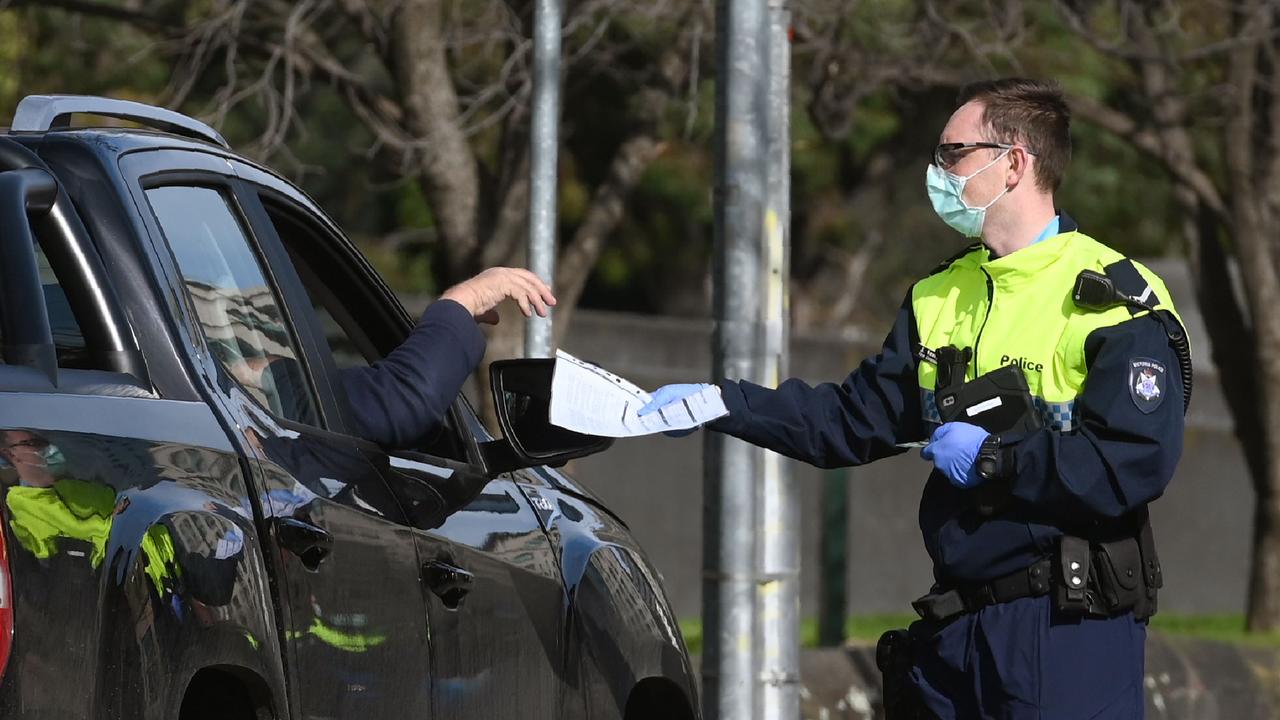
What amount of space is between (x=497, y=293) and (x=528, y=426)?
31 cm

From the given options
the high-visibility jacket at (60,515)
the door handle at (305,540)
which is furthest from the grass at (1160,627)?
the high-visibility jacket at (60,515)

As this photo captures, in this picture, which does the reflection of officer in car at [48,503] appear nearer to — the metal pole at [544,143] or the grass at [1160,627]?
the metal pole at [544,143]

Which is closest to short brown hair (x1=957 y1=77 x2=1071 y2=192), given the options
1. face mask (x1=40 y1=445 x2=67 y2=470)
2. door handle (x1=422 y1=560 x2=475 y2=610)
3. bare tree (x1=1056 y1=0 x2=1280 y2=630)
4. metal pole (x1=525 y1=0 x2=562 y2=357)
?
door handle (x1=422 y1=560 x2=475 y2=610)

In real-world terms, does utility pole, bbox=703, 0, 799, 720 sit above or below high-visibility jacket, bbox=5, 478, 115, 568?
above

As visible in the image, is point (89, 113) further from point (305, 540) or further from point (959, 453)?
point (959, 453)

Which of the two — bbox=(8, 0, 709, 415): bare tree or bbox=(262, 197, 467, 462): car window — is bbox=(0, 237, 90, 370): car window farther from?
bbox=(8, 0, 709, 415): bare tree

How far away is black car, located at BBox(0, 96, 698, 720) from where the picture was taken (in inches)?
105

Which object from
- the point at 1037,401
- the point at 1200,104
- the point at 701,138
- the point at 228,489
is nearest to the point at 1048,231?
the point at 1037,401

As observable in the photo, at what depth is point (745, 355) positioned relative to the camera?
6.19 meters

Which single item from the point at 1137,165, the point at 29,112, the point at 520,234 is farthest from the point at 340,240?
the point at 1137,165

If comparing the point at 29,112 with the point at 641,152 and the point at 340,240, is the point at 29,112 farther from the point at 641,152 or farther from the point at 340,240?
the point at 641,152

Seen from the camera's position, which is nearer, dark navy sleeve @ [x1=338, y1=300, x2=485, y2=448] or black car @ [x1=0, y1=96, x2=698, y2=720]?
black car @ [x1=0, y1=96, x2=698, y2=720]

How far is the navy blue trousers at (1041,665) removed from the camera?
12.5 ft

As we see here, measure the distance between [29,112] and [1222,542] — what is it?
1750 cm
